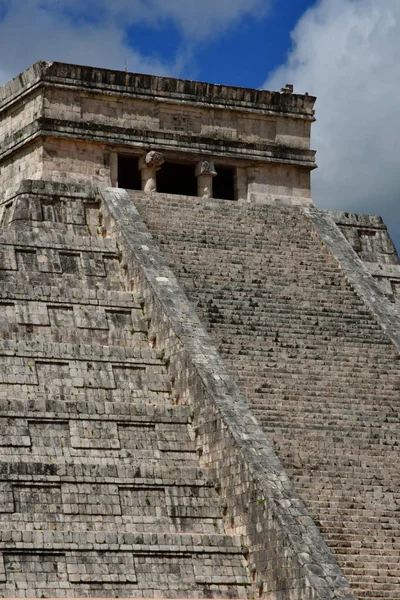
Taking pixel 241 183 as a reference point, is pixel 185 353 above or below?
below

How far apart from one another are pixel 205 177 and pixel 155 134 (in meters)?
1.16

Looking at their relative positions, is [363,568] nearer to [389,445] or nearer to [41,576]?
[389,445]

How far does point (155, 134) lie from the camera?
26.4m

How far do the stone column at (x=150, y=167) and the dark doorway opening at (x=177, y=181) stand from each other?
142 cm

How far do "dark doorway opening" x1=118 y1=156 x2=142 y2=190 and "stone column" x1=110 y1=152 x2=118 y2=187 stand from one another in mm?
462

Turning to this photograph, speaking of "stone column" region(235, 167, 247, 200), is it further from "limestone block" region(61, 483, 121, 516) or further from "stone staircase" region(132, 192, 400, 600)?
"limestone block" region(61, 483, 121, 516)

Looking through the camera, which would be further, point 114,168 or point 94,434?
point 114,168

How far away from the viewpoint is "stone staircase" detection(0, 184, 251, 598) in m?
17.3

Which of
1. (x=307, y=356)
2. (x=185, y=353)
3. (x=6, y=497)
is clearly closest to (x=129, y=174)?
(x=307, y=356)

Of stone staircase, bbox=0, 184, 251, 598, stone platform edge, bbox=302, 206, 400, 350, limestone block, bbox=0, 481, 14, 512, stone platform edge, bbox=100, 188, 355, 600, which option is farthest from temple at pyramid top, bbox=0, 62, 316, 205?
limestone block, bbox=0, 481, 14, 512

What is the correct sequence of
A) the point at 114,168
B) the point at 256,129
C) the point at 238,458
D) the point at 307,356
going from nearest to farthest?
the point at 238,458
the point at 307,356
the point at 114,168
the point at 256,129

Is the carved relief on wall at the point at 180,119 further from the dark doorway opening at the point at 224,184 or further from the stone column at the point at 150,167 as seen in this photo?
the dark doorway opening at the point at 224,184

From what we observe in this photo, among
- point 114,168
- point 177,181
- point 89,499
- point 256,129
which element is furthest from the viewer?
point 177,181

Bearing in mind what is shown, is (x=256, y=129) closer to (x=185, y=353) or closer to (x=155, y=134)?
(x=155, y=134)
